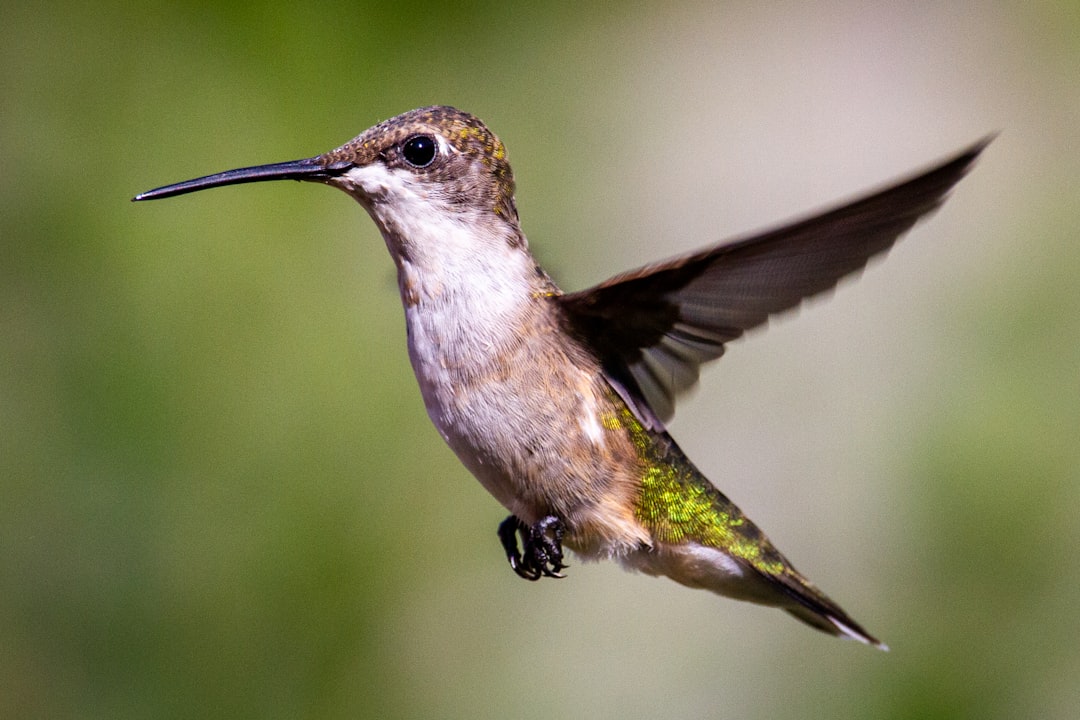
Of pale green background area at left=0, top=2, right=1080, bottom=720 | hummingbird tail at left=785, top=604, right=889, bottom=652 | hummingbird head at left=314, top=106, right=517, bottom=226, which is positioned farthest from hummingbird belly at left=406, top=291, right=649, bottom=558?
pale green background area at left=0, top=2, right=1080, bottom=720

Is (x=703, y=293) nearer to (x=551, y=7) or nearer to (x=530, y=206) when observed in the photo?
(x=530, y=206)

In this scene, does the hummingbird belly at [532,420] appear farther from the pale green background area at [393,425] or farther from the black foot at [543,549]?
the pale green background area at [393,425]

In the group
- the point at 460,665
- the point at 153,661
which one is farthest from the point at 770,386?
the point at 153,661

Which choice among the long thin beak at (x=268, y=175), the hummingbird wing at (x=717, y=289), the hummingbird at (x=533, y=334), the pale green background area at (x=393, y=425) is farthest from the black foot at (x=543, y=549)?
the pale green background area at (x=393, y=425)

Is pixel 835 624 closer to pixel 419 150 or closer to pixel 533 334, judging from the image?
pixel 533 334

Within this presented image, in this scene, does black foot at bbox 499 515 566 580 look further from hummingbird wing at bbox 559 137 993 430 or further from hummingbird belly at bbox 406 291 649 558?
hummingbird wing at bbox 559 137 993 430
